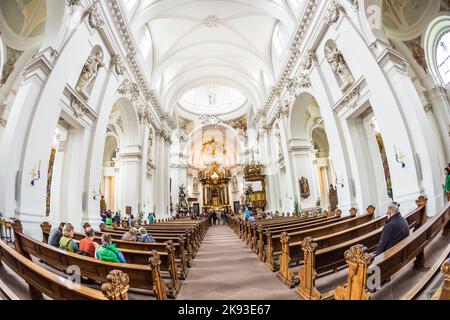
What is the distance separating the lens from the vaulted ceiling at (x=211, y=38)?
10492 millimetres

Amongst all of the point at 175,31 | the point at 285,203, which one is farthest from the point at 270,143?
the point at 175,31

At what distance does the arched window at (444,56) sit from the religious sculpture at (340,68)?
366cm

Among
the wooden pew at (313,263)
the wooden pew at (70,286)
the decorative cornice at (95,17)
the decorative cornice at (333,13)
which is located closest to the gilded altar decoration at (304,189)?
the decorative cornice at (333,13)

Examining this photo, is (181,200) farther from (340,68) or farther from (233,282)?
(233,282)

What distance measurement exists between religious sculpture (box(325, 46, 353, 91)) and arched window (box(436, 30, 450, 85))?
12.0 ft

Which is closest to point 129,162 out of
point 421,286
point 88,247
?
point 88,247

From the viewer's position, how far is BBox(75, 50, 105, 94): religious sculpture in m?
7.15

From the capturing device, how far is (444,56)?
7.96m

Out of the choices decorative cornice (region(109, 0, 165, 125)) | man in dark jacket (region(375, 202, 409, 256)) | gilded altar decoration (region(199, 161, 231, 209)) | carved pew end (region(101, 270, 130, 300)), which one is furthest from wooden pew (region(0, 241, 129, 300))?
gilded altar decoration (region(199, 161, 231, 209))

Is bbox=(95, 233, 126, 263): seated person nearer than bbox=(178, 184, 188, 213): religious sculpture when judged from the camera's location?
Yes

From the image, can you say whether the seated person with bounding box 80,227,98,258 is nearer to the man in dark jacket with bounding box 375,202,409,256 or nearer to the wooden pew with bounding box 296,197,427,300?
the wooden pew with bounding box 296,197,427,300

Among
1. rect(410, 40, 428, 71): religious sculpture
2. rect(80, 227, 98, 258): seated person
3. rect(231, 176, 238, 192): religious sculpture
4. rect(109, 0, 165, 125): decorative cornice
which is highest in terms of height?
rect(109, 0, 165, 125): decorative cornice

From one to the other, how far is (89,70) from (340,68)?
835 cm

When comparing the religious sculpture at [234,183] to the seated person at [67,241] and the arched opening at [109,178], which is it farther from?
the seated person at [67,241]
